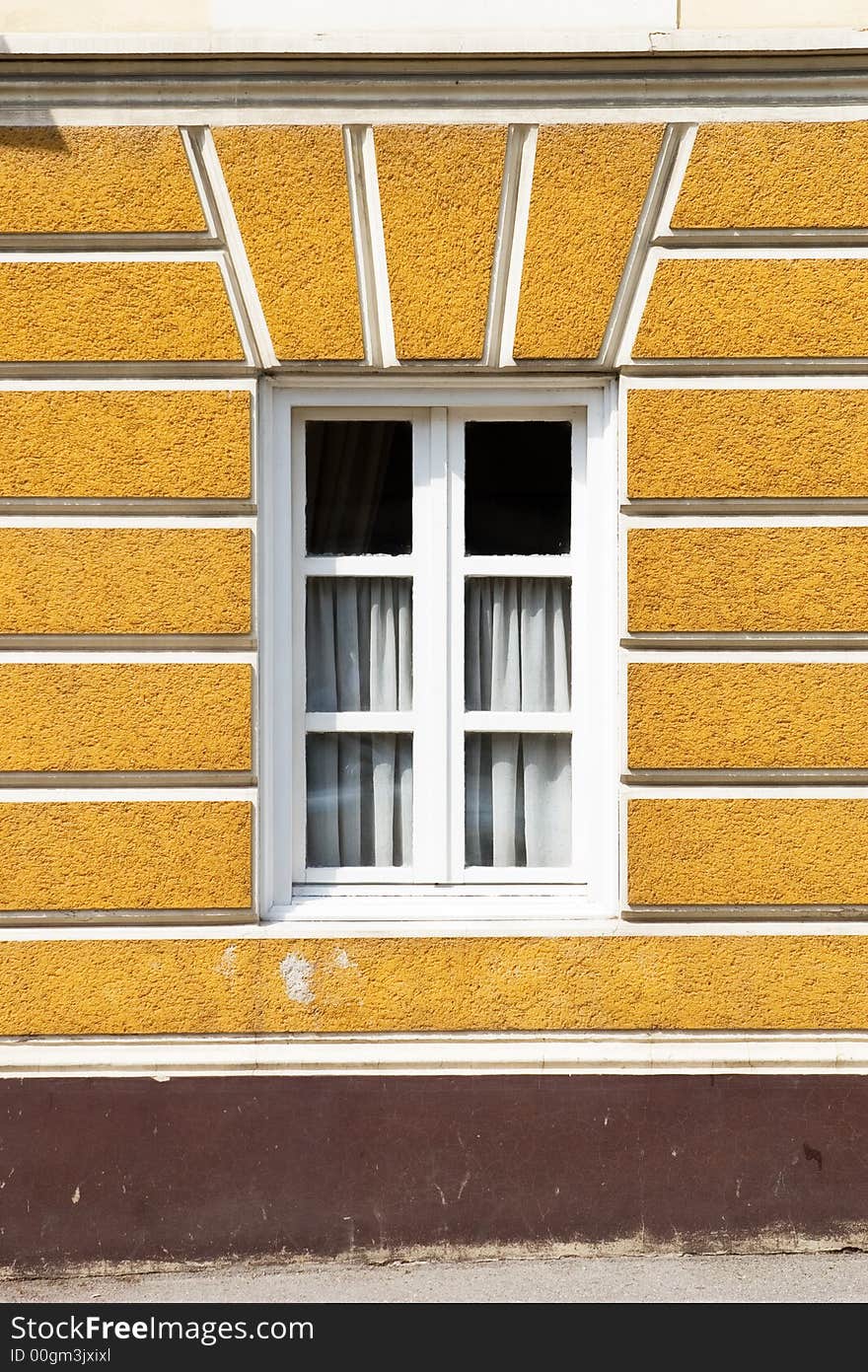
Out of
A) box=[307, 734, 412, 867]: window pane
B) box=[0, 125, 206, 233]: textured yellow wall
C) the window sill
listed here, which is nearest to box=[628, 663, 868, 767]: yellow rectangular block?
the window sill

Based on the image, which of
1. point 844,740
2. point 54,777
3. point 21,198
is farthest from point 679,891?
point 21,198

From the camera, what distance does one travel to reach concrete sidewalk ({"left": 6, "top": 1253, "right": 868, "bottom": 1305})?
12.5 ft

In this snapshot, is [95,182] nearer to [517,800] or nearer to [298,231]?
[298,231]

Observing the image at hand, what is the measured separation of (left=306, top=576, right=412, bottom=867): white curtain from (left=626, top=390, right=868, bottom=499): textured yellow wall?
43.2 inches

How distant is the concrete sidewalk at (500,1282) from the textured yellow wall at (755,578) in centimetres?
208

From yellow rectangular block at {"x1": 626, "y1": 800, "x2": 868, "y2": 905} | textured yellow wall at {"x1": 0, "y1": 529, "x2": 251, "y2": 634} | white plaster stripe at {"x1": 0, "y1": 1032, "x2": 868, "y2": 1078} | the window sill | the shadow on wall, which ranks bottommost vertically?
white plaster stripe at {"x1": 0, "y1": 1032, "x2": 868, "y2": 1078}

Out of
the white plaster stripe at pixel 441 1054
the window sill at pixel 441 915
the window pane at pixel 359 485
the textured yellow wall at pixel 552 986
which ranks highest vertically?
the window pane at pixel 359 485

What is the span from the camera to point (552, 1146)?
13.2ft

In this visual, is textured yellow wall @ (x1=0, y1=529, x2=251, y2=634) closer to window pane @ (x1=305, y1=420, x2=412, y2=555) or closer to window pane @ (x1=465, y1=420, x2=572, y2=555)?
window pane @ (x1=305, y1=420, x2=412, y2=555)

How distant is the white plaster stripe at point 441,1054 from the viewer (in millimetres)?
4012

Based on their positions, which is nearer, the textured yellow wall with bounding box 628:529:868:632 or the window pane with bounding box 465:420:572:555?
the textured yellow wall with bounding box 628:529:868:632

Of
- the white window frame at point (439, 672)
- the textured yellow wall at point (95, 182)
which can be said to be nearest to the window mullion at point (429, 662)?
the white window frame at point (439, 672)

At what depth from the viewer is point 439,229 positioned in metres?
3.98

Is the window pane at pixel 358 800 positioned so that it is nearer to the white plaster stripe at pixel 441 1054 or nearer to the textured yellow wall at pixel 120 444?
the white plaster stripe at pixel 441 1054
